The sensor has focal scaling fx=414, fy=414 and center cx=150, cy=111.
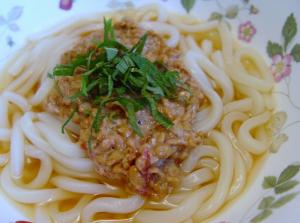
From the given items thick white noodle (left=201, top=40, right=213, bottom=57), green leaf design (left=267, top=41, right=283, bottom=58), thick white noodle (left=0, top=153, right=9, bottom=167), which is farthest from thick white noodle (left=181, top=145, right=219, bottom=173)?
thick white noodle (left=0, top=153, right=9, bottom=167)

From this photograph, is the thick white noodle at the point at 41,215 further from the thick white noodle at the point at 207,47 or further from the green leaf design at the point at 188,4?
the green leaf design at the point at 188,4

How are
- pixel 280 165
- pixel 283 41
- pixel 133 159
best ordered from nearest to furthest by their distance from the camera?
pixel 133 159
pixel 280 165
pixel 283 41

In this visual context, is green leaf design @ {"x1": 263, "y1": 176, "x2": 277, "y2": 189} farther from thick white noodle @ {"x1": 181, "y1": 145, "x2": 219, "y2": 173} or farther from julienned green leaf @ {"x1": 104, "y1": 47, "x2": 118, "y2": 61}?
julienned green leaf @ {"x1": 104, "y1": 47, "x2": 118, "y2": 61}

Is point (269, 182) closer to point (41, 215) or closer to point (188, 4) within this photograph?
point (41, 215)

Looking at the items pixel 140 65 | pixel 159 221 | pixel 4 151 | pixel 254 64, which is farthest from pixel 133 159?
pixel 254 64

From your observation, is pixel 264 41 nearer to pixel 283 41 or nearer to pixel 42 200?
pixel 283 41

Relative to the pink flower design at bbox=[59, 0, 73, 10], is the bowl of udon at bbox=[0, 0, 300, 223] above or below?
below
